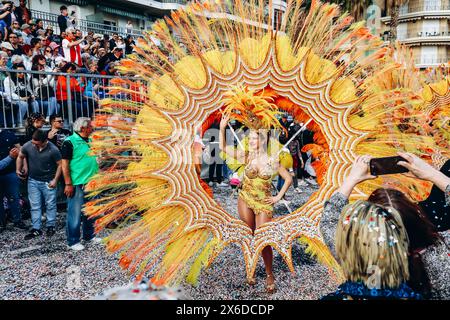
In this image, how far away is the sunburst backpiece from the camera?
2.60m

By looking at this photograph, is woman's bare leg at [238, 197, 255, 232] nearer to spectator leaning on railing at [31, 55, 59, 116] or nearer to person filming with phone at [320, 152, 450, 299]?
person filming with phone at [320, 152, 450, 299]

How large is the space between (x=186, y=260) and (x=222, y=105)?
1.14 metres

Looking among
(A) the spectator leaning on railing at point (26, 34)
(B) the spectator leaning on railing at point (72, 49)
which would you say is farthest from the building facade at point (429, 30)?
(A) the spectator leaning on railing at point (26, 34)

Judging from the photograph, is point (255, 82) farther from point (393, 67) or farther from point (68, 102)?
point (68, 102)

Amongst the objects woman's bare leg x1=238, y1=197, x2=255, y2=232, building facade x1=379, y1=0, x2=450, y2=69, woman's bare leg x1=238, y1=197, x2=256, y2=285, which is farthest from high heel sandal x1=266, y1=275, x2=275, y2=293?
building facade x1=379, y1=0, x2=450, y2=69

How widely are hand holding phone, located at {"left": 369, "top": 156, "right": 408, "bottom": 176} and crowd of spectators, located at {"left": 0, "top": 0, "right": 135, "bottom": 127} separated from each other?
3474 millimetres

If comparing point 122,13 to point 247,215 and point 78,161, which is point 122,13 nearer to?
point 78,161

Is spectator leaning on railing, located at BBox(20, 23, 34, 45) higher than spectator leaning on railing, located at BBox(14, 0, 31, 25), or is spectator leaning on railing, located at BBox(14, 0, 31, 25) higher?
spectator leaning on railing, located at BBox(14, 0, 31, 25)

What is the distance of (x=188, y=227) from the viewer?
2.71m

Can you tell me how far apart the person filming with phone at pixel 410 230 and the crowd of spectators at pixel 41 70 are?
3.51 metres

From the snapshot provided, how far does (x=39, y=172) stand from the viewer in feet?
15.4

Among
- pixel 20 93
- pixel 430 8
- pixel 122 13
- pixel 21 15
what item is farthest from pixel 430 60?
pixel 20 93

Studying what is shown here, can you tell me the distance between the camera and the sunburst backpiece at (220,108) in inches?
103
